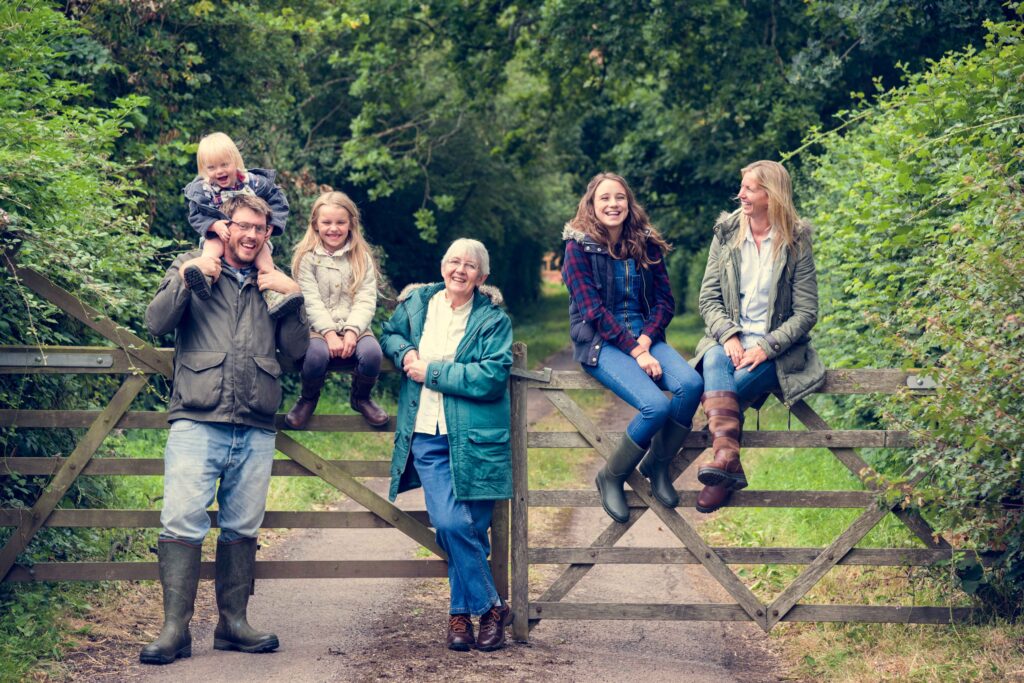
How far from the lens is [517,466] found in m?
6.21

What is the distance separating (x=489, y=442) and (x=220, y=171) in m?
2.10

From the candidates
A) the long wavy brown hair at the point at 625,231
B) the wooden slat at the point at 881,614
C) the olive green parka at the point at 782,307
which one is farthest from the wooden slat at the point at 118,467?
the wooden slat at the point at 881,614

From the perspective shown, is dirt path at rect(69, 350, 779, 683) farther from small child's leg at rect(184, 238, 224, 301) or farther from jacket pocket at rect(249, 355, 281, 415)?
small child's leg at rect(184, 238, 224, 301)

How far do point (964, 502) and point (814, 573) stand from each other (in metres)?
1.02

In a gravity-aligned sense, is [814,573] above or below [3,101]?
below

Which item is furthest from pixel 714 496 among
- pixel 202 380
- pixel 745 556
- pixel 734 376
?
pixel 202 380

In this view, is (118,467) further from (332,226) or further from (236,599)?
(332,226)

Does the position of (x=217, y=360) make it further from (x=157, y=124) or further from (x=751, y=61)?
(x=751, y=61)

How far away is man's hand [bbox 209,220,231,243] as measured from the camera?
5.77 metres

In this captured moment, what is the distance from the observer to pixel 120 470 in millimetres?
6051

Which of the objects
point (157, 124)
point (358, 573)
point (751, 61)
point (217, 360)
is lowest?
point (358, 573)

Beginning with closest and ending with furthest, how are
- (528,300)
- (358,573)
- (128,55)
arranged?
(358,573) < (128,55) < (528,300)

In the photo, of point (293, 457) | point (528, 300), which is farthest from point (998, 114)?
point (528, 300)

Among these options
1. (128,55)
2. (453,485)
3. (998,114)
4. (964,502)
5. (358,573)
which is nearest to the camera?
(964,502)
